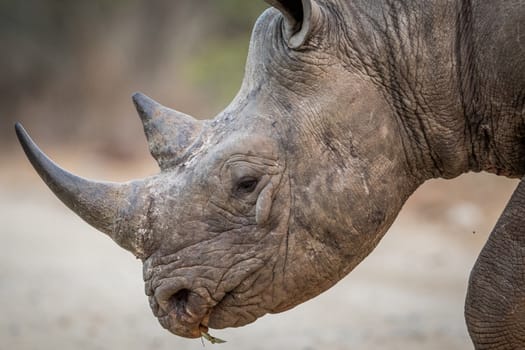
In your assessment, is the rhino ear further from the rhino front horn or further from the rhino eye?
the rhino front horn

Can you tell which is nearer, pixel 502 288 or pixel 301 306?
pixel 502 288

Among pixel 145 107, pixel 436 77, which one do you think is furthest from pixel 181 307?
pixel 436 77

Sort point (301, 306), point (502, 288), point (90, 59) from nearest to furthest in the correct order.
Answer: point (502, 288)
point (301, 306)
point (90, 59)

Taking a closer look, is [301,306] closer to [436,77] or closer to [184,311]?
[184,311]

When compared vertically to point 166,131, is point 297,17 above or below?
above

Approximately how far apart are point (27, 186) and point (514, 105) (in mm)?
14886

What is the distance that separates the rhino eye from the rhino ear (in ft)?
2.15

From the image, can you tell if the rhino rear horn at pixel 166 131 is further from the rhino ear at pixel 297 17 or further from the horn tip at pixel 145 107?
the rhino ear at pixel 297 17

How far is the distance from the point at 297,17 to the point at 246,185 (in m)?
0.82

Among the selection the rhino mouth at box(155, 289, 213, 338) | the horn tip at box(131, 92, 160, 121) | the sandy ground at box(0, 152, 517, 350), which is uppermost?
the sandy ground at box(0, 152, 517, 350)

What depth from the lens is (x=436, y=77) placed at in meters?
4.99

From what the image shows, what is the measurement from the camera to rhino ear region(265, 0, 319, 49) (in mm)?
4828

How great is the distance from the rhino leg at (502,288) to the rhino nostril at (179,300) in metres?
1.32

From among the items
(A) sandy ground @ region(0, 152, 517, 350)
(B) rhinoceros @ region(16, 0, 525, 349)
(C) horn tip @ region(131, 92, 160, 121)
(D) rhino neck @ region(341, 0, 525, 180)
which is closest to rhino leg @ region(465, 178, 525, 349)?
(B) rhinoceros @ region(16, 0, 525, 349)
